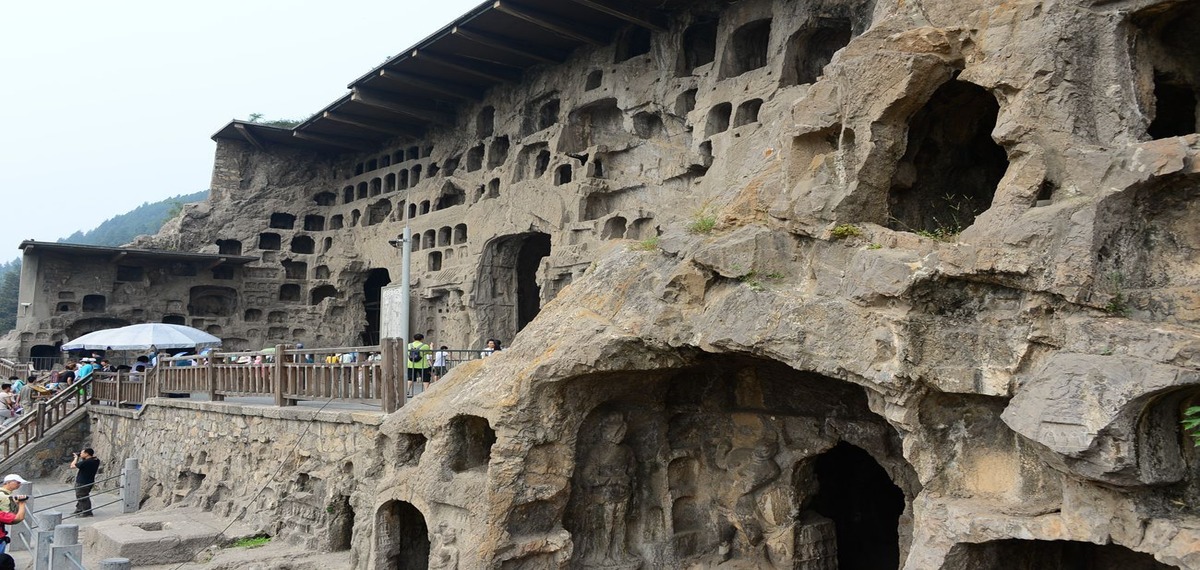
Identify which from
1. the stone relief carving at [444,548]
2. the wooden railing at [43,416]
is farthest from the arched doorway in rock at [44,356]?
the stone relief carving at [444,548]

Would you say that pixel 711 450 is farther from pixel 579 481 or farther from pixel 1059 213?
pixel 1059 213

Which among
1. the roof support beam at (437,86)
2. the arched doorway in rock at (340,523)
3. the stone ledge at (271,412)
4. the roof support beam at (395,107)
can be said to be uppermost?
the roof support beam at (437,86)

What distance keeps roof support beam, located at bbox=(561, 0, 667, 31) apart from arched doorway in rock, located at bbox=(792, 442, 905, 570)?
11209mm

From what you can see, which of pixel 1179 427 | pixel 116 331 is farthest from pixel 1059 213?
pixel 116 331

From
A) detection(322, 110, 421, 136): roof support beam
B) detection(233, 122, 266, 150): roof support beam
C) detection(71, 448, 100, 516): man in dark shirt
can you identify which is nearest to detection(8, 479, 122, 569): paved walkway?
detection(71, 448, 100, 516): man in dark shirt

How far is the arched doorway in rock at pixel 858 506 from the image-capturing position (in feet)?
38.0

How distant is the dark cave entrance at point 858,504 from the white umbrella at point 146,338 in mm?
14015

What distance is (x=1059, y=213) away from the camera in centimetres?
606

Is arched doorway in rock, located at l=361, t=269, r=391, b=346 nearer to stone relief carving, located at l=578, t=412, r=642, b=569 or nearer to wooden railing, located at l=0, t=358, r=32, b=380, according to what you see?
wooden railing, located at l=0, t=358, r=32, b=380

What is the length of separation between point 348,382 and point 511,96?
44.8 feet

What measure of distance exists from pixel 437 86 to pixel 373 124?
15.3 ft

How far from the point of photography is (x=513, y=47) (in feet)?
72.9

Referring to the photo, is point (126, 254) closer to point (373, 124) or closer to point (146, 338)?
point (373, 124)

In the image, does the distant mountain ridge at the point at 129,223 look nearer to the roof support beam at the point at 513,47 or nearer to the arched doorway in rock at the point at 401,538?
the roof support beam at the point at 513,47
